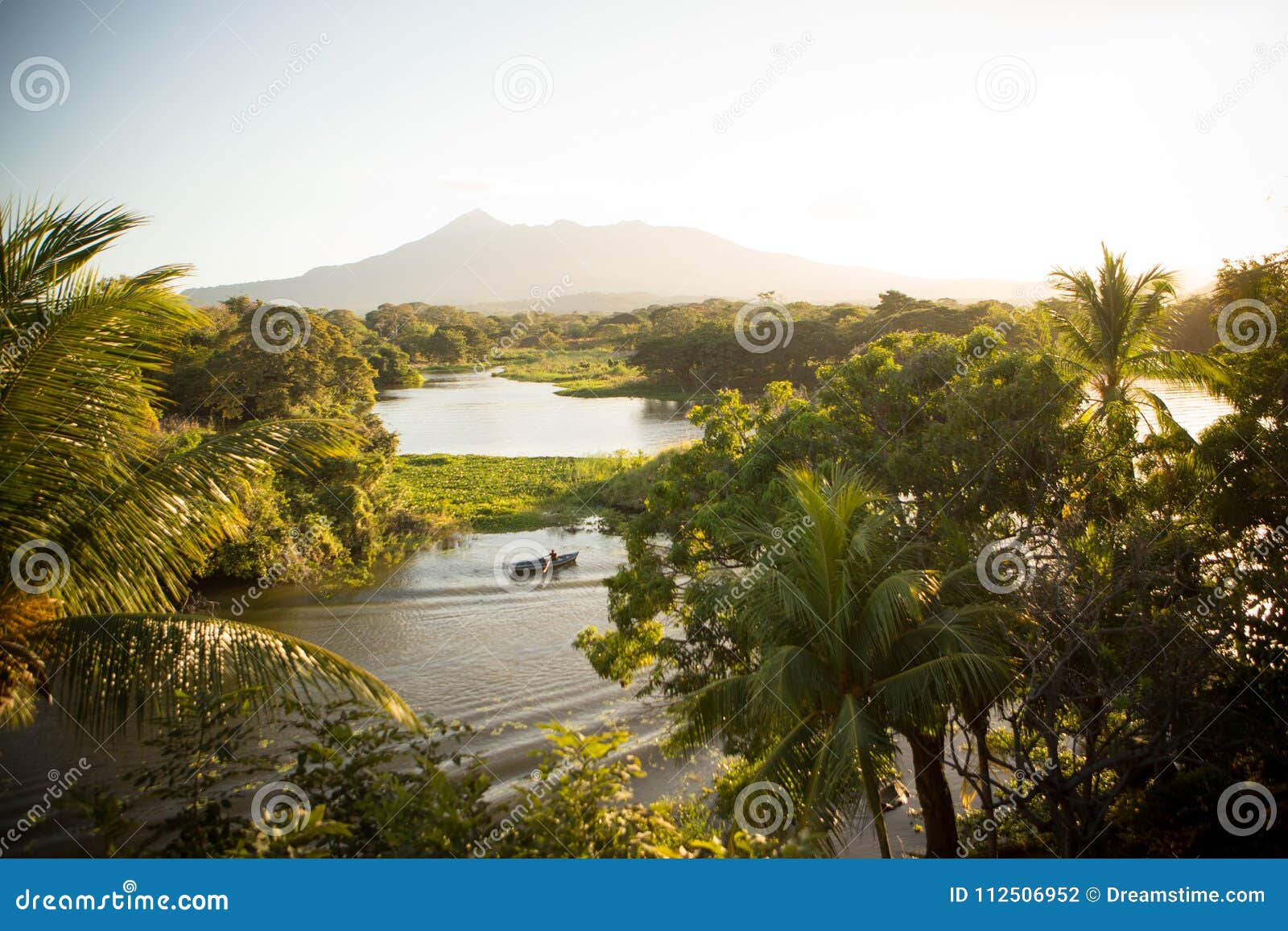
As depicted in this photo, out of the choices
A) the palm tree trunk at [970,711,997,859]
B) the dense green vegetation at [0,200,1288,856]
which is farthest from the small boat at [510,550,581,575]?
the palm tree trunk at [970,711,997,859]

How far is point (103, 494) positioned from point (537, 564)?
1547 centimetres

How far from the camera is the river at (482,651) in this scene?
11727 mm

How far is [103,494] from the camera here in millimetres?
5699

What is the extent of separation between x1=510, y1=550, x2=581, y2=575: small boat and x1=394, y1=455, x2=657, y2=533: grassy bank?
4382 mm

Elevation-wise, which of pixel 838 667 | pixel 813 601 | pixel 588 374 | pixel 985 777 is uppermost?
pixel 588 374

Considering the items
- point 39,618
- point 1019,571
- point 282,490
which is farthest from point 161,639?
point 282,490

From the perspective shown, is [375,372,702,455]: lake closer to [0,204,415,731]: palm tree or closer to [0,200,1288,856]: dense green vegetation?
[0,200,1288,856]: dense green vegetation

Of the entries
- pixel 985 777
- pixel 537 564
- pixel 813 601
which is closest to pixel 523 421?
pixel 537 564

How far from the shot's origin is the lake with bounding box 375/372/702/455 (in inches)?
1294

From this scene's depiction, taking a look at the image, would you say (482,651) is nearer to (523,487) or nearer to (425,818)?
(425,818)

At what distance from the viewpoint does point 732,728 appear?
26.6ft

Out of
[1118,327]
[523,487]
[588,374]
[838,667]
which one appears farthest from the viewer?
[588,374]

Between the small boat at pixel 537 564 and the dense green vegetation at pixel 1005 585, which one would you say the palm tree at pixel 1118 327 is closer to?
the dense green vegetation at pixel 1005 585

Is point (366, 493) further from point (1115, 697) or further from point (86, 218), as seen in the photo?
point (1115, 697)
